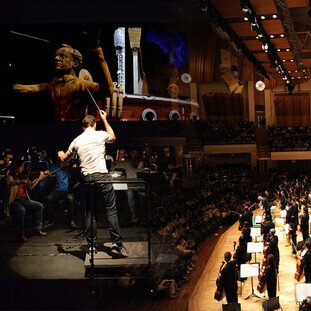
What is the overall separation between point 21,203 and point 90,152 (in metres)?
1.33

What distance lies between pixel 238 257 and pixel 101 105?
4725mm

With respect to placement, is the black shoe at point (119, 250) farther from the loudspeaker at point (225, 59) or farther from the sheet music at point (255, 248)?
the loudspeaker at point (225, 59)

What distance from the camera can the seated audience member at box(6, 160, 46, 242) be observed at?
4703 mm

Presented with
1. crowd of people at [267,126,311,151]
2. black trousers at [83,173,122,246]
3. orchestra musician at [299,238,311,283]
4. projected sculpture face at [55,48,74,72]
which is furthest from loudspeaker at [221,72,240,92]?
black trousers at [83,173,122,246]

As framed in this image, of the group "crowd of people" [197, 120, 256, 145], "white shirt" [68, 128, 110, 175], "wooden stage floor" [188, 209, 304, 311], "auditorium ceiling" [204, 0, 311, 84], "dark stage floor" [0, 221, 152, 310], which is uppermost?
"auditorium ceiling" [204, 0, 311, 84]

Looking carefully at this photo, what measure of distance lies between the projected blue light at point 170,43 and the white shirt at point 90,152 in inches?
321

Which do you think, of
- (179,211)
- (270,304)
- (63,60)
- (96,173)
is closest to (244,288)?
(270,304)

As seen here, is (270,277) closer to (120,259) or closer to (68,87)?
(120,259)

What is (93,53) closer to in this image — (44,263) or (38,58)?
(38,58)

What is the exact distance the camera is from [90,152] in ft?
13.8

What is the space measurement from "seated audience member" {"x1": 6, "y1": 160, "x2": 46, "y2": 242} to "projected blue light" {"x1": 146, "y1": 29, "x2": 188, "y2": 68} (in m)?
7.22

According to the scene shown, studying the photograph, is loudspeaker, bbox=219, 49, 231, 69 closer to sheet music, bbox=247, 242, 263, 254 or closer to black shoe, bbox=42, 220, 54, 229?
sheet music, bbox=247, 242, 263, 254

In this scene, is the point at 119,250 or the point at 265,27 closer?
the point at 119,250

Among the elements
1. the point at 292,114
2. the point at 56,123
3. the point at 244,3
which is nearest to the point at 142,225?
the point at 56,123
